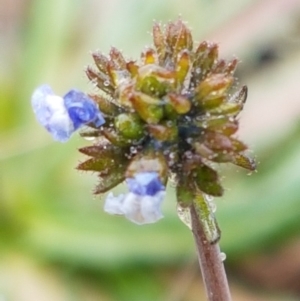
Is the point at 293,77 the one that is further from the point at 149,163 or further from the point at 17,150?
the point at 149,163

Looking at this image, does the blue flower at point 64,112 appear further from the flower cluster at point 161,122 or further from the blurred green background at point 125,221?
the blurred green background at point 125,221

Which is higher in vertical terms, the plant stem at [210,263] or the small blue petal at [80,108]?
the small blue petal at [80,108]

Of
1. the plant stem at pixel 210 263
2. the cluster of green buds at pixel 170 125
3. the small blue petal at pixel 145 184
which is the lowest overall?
the plant stem at pixel 210 263

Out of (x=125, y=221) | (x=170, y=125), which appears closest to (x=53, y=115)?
(x=170, y=125)

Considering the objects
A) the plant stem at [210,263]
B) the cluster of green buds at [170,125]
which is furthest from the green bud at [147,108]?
the plant stem at [210,263]

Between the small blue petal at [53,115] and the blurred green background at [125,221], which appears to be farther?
the blurred green background at [125,221]

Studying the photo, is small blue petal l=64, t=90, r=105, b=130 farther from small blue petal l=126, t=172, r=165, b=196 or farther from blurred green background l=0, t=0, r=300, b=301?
blurred green background l=0, t=0, r=300, b=301
